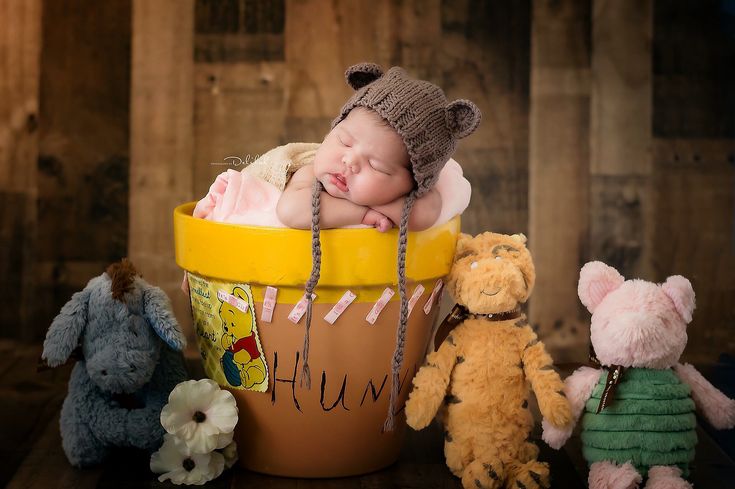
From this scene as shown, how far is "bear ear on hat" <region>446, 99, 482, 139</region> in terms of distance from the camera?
141cm

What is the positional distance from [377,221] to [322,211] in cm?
8

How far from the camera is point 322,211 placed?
142cm

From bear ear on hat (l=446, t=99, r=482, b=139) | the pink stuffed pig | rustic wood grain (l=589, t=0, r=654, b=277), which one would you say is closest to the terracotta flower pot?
bear ear on hat (l=446, t=99, r=482, b=139)

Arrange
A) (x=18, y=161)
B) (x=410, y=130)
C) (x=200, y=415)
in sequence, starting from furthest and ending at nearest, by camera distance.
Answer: (x=18, y=161) < (x=200, y=415) < (x=410, y=130)

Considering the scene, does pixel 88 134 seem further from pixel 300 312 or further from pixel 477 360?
pixel 477 360

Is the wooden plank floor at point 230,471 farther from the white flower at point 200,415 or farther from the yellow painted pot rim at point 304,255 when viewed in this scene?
the yellow painted pot rim at point 304,255

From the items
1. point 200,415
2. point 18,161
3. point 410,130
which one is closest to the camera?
point 410,130

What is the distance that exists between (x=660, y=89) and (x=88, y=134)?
48.7 inches

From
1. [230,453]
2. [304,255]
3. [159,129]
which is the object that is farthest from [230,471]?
[159,129]

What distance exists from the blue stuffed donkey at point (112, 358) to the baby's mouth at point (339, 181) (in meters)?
0.34

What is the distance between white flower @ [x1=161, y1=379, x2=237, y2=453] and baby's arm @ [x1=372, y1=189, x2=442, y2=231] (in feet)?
1.20

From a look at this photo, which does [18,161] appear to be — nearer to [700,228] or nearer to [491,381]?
[491,381]

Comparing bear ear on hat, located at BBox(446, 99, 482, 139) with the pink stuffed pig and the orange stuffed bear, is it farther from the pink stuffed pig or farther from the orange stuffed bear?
the pink stuffed pig

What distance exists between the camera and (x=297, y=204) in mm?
1424
